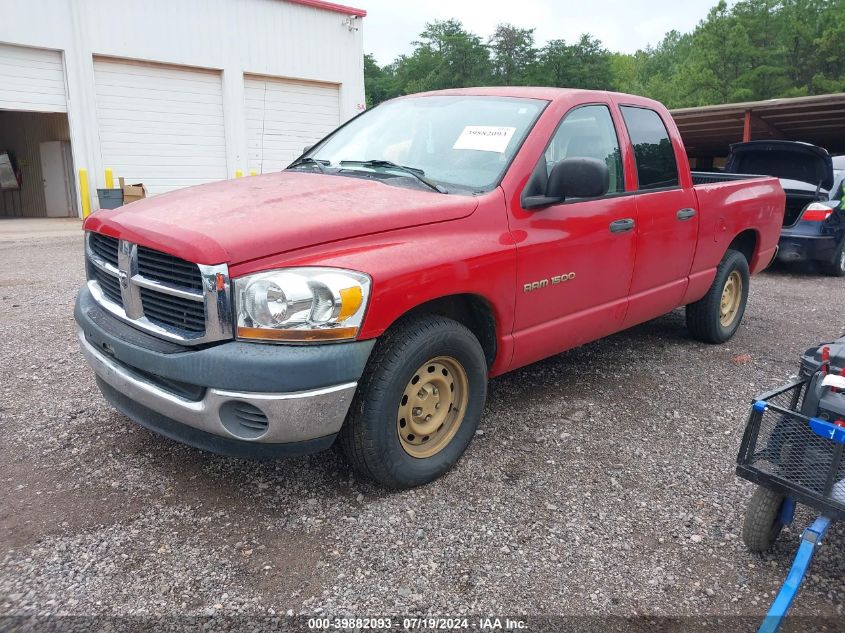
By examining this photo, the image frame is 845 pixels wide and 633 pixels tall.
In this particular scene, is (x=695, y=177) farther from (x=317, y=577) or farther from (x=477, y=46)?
(x=477, y=46)

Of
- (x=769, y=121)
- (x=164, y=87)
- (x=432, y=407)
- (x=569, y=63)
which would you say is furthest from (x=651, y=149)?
(x=569, y=63)

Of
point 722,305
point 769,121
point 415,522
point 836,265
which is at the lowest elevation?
point 415,522

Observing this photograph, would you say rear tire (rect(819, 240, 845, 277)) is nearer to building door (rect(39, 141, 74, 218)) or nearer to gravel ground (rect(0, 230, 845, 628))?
gravel ground (rect(0, 230, 845, 628))

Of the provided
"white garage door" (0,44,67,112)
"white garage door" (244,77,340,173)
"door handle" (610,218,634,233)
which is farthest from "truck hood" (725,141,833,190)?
"white garage door" (0,44,67,112)

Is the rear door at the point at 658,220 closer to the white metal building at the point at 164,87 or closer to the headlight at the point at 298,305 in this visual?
the headlight at the point at 298,305

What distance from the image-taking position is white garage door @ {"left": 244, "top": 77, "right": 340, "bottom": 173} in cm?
1783

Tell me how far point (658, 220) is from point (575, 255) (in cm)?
96

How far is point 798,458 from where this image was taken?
2.39m

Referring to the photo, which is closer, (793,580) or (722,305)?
(793,580)

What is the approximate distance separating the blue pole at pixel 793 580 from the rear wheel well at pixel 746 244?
11.8 ft

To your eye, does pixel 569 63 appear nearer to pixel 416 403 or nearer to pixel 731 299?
pixel 731 299

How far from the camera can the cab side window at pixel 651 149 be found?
13.9 feet

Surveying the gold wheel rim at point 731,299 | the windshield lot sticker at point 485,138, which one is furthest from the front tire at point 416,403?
the gold wheel rim at point 731,299

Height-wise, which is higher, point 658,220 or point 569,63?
point 569,63
